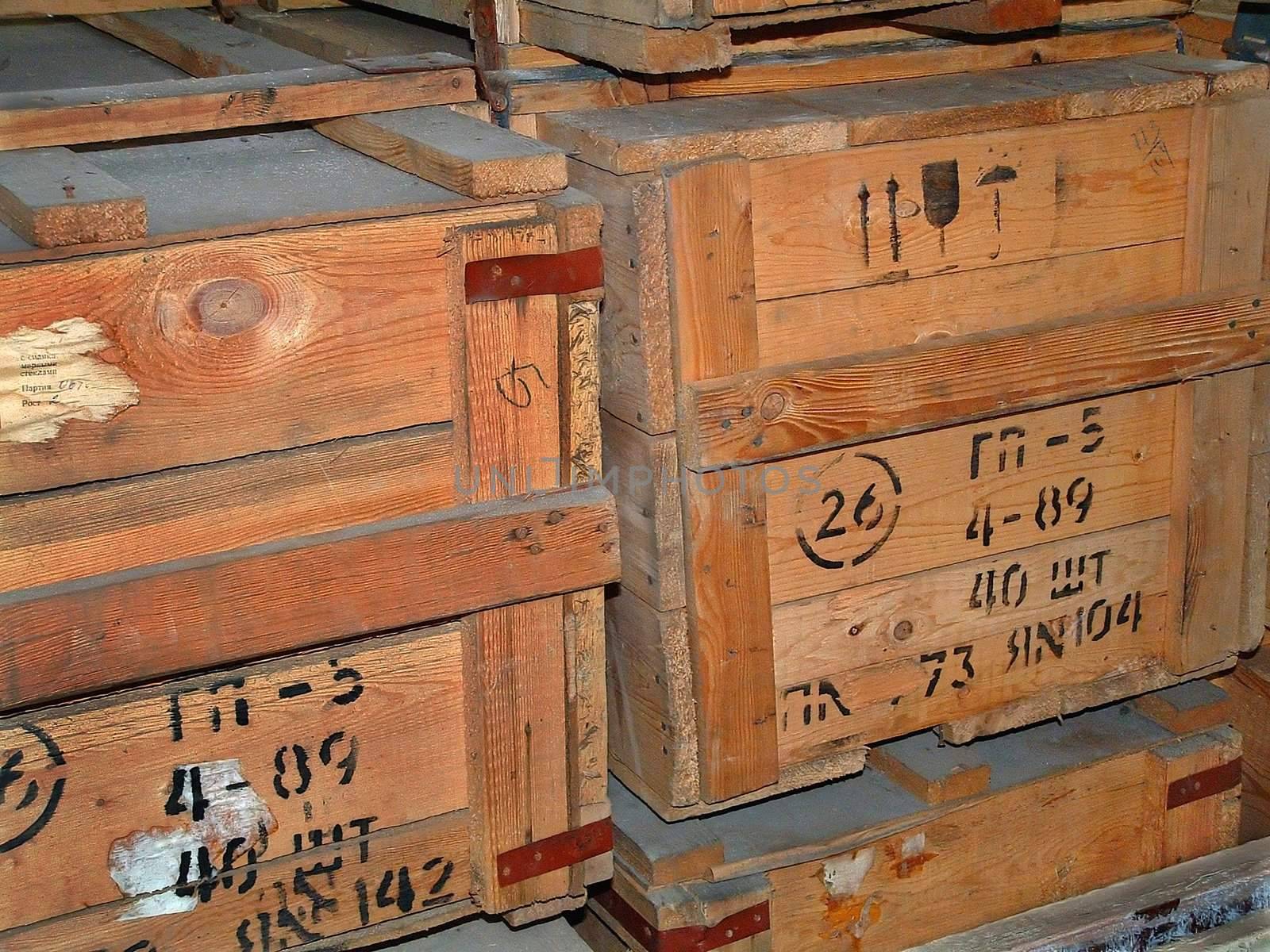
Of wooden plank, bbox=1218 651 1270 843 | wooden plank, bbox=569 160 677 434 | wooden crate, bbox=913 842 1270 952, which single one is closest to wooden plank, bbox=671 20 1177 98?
wooden plank, bbox=569 160 677 434

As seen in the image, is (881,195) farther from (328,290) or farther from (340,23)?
(340,23)

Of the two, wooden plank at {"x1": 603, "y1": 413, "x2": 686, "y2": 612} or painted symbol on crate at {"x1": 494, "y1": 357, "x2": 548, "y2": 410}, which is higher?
painted symbol on crate at {"x1": 494, "y1": 357, "x2": 548, "y2": 410}

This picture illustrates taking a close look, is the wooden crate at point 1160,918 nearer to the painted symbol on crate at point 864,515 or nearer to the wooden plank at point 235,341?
the painted symbol on crate at point 864,515

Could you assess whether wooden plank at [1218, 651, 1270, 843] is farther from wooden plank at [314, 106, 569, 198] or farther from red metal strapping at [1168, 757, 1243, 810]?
wooden plank at [314, 106, 569, 198]

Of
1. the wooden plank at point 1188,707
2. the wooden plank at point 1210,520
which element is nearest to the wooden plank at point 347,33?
the wooden plank at point 1210,520

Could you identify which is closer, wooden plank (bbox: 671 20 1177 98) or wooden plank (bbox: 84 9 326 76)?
wooden plank (bbox: 671 20 1177 98)

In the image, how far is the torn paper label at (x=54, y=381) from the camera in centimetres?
219

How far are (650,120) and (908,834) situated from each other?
1.61 meters

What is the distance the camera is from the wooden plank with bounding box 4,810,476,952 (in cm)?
246

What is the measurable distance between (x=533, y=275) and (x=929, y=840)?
63.7 inches

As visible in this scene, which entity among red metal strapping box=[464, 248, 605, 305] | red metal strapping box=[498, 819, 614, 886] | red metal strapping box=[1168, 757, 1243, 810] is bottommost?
red metal strapping box=[1168, 757, 1243, 810]

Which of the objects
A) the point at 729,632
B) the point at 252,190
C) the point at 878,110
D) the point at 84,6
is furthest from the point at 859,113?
the point at 84,6

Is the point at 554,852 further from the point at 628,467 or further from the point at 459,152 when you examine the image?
the point at 459,152

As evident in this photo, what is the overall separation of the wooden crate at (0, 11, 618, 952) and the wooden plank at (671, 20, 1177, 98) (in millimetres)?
581
